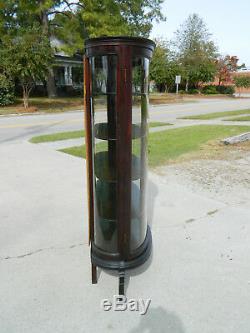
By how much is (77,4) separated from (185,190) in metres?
20.6

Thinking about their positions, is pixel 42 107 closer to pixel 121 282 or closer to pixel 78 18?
pixel 78 18

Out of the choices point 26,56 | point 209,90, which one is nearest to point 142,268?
point 26,56

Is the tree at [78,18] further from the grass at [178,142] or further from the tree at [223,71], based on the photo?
the tree at [223,71]

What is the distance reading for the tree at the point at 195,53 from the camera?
1559 inches

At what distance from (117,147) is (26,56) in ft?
56.3

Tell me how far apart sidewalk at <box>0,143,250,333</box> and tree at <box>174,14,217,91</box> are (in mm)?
37199

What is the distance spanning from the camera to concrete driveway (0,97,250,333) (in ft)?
7.38

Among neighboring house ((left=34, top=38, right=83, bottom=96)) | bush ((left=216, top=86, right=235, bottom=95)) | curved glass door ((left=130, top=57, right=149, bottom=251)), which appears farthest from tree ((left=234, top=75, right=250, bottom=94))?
curved glass door ((left=130, top=57, right=149, bottom=251))

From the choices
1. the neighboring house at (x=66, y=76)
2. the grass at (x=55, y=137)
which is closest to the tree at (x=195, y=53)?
the neighboring house at (x=66, y=76)

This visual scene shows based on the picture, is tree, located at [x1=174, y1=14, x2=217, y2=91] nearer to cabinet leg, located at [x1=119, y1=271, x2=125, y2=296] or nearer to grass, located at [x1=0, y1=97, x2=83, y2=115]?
grass, located at [x1=0, y1=97, x2=83, y2=115]

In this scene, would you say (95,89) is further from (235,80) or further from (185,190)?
(235,80)

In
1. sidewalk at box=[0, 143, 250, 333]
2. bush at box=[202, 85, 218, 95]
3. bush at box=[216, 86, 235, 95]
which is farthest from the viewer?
bush at box=[216, 86, 235, 95]

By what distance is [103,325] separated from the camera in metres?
2.20

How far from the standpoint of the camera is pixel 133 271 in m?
2.80
